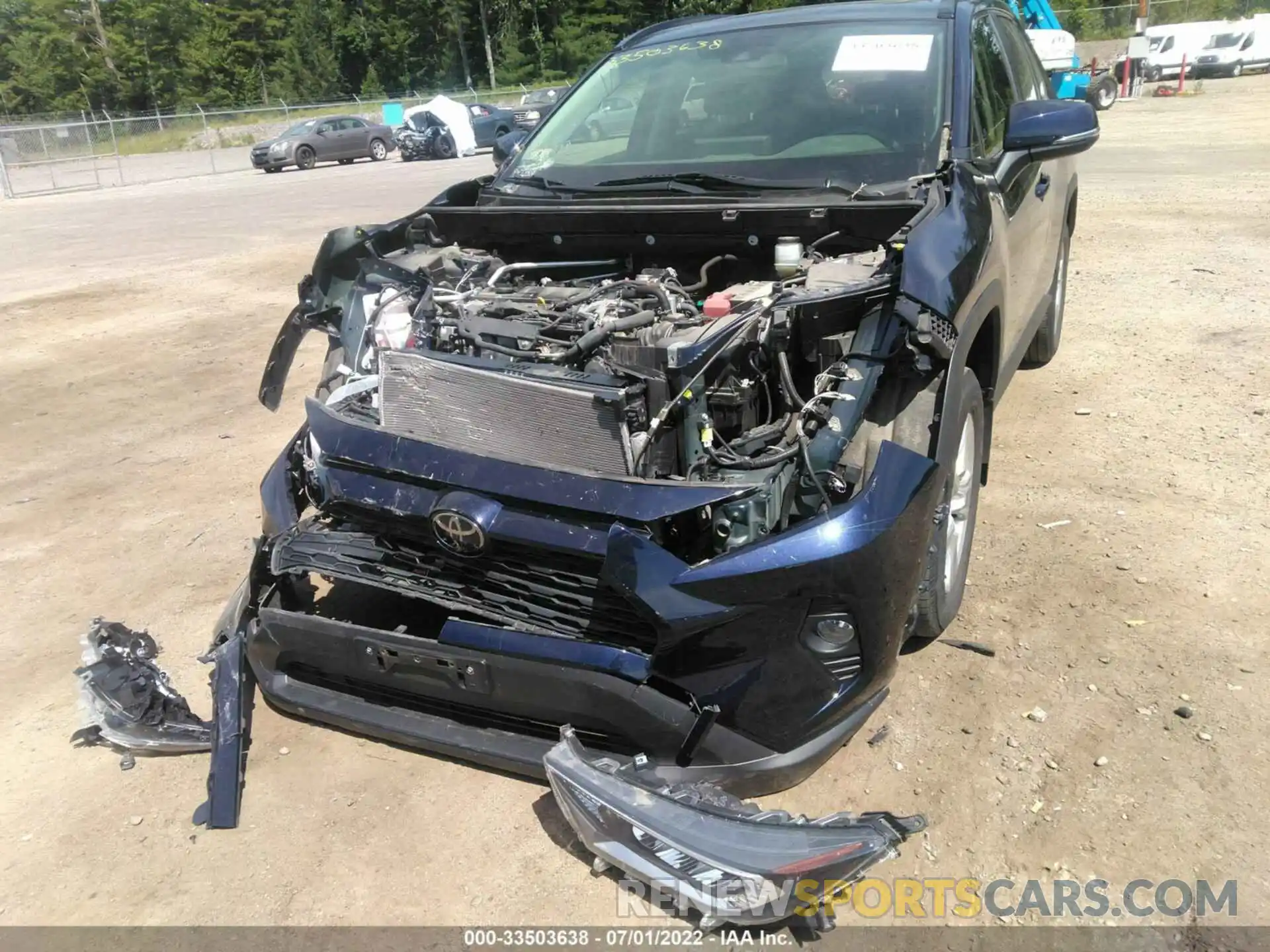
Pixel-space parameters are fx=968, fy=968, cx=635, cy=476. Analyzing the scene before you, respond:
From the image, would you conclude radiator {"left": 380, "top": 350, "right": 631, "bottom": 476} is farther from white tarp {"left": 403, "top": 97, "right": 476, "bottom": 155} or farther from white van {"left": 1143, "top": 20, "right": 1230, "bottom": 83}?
white van {"left": 1143, "top": 20, "right": 1230, "bottom": 83}

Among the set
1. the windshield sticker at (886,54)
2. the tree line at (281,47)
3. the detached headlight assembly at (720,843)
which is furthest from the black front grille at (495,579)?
the tree line at (281,47)

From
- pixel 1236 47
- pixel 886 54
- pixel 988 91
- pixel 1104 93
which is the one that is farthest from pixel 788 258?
pixel 1236 47

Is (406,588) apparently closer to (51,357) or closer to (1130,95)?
(51,357)

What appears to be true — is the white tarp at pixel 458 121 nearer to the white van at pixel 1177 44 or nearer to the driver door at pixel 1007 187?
the white van at pixel 1177 44

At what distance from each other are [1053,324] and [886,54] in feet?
8.80

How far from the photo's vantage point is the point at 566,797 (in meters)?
2.37

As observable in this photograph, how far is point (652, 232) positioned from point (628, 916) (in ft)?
7.36

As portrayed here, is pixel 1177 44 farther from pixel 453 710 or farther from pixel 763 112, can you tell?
pixel 453 710

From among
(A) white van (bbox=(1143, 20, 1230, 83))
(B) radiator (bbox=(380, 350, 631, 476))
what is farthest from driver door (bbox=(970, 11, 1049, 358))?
(A) white van (bbox=(1143, 20, 1230, 83))

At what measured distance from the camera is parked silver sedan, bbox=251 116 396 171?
1053 inches

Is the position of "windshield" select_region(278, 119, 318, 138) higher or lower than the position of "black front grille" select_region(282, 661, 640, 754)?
higher

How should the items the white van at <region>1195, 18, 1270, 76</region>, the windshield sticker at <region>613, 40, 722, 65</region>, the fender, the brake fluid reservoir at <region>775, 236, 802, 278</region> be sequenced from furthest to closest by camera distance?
the white van at <region>1195, 18, 1270, 76</region> < the windshield sticker at <region>613, 40, 722, 65</region> < the brake fluid reservoir at <region>775, 236, 802, 278</region> < the fender

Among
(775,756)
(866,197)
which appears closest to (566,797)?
(775,756)

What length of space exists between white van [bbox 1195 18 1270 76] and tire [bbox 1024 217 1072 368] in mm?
30356
